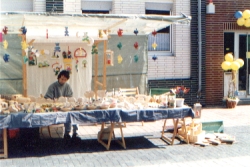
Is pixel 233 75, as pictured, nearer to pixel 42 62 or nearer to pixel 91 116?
pixel 42 62

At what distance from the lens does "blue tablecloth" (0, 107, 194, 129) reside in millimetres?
6977

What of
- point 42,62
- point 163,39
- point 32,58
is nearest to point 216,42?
point 163,39

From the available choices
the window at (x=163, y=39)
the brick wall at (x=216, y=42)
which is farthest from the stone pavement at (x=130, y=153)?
the window at (x=163, y=39)

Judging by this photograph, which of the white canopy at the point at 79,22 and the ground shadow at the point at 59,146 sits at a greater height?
the white canopy at the point at 79,22

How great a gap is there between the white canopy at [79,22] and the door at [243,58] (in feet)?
15.0

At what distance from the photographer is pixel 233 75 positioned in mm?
12930

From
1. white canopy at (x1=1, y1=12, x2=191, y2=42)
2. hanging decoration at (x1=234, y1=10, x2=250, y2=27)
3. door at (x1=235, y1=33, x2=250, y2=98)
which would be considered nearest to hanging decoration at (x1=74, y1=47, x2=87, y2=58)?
white canopy at (x1=1, y1=12, x2=191, y2=42)

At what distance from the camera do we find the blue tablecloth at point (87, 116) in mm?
6977

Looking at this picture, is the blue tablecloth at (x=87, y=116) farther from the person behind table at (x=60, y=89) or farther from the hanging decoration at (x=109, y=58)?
the hanging decoration at (x=109, y=58)

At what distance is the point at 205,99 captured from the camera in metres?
13.1

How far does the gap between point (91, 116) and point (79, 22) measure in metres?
2.11

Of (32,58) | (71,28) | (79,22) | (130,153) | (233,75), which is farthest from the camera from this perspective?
(233,75)

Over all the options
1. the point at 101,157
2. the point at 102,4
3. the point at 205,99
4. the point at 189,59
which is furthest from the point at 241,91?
the point at 101,157

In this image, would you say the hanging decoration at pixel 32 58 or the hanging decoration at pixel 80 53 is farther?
the hanging decoration at pixel 80 53
